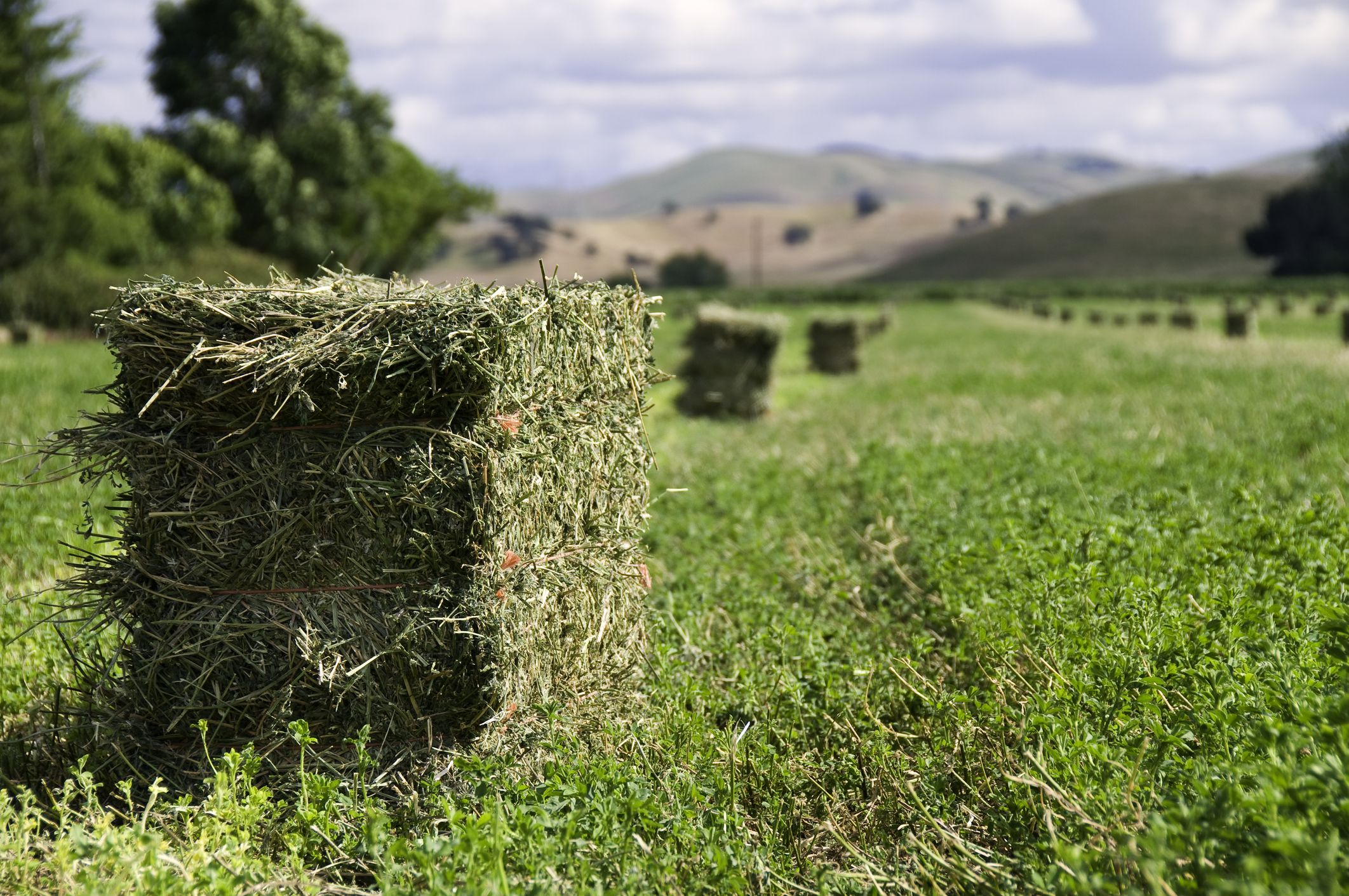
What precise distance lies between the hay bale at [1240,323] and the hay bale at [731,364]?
19538mm

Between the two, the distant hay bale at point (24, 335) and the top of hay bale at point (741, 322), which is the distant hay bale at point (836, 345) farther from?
the distant hay bale at point (24, 335)

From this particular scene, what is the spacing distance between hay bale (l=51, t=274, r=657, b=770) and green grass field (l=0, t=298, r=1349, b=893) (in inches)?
12.9

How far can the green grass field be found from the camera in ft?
11.0

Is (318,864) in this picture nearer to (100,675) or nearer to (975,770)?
(100,675)

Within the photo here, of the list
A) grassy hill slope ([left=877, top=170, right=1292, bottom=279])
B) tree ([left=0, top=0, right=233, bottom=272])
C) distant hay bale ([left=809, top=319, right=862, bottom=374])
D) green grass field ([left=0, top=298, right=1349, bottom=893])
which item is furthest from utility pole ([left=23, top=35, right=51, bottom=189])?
grassy hill slope ([left=877, top=170, right=1292, bottom=279])

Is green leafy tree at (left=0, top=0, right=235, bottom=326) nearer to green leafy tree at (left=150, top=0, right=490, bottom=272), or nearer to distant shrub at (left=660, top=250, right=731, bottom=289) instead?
green leafy tree at (left=150, top=0, right=490, bottom=272)

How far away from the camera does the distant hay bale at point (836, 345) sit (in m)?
26.9

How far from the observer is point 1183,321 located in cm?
3756

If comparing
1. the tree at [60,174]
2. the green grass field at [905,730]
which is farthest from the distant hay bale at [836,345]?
the tree at [60,174]

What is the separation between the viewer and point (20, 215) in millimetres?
34438

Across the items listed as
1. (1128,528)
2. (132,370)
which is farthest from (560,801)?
(1128,528)

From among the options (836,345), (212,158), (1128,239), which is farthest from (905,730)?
(1128,239)

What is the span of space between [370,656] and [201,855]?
0.97 meters

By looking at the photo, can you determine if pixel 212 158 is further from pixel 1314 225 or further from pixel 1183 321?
pixel 1314 225
